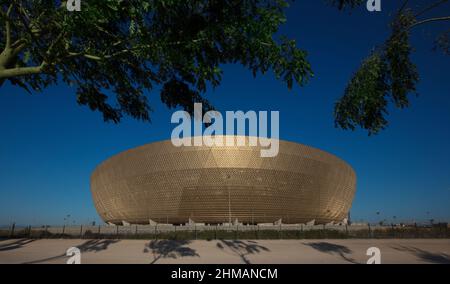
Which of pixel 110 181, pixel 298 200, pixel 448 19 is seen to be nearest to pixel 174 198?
pixel 110 181

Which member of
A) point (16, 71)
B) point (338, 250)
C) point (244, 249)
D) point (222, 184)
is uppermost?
point (16, 71)

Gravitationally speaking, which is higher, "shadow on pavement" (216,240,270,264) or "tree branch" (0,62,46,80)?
"tree branch" (0,62,46,80)

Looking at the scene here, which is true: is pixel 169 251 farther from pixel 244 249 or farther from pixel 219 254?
pixel 244 249

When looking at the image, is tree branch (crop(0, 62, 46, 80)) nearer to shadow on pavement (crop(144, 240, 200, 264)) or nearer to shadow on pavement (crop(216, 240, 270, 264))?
shadow on pavement (crop(144, 240, 200, 264))

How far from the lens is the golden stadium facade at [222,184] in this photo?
52531 millimetres

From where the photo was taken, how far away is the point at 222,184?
52281 mm

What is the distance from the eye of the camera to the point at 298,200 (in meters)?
57.5

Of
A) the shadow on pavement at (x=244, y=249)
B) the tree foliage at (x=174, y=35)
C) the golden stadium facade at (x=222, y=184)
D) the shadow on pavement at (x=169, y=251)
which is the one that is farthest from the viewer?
the golden stadium facade at (x=222, y=184)

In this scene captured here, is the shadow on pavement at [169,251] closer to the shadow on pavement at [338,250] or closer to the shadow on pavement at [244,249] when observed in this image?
the shadow on pavement at [244,249]

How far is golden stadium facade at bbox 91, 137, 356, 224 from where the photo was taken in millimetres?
52531

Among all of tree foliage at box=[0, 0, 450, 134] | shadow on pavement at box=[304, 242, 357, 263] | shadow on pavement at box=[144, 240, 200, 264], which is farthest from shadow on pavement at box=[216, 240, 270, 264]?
tree foliage at box=[0, 0, 450, 134]

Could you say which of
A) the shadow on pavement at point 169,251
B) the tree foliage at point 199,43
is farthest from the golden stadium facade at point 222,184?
the tree foliage at point 199,43

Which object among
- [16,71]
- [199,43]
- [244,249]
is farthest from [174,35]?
[244,249]
